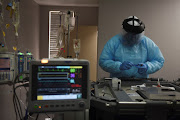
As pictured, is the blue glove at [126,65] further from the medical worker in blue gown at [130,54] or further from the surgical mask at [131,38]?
the surgical mask at [131,38]

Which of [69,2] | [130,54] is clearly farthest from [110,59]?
[69,2]

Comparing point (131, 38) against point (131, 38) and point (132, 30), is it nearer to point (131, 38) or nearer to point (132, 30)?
point (131, 38)

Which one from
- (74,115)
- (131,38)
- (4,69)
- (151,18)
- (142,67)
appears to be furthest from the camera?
(151,18)

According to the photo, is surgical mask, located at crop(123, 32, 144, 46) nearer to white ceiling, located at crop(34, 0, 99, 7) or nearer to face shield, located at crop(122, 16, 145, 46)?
face shield, located at crop(122, 16, 145, 46)

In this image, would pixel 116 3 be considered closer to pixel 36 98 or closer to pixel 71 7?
pixel 71 7

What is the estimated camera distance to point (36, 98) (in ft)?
2.83

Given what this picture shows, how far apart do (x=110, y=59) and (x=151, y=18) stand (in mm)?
1864

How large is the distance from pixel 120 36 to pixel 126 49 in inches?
7.2

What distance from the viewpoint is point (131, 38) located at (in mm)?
1944

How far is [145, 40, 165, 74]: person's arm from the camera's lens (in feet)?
6.07

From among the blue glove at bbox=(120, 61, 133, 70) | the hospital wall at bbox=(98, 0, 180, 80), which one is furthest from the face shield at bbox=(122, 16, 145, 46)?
the hospital wall at bbox=(98, 0, 180, 80)

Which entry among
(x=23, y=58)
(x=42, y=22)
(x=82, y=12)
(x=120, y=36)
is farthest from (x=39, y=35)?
(x=23, y=58)

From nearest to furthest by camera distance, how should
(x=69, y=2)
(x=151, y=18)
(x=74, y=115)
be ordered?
(x=74, y=115) → (x=151, y=18) → (x=69, y=2)

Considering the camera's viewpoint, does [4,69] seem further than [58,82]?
Yes
